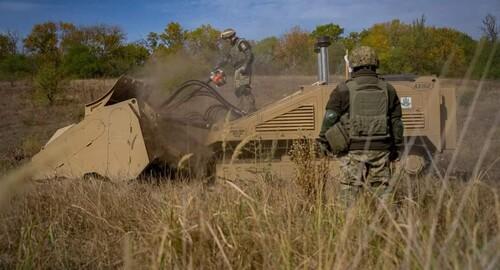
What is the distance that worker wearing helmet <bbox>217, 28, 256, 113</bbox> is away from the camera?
8539 millimetres

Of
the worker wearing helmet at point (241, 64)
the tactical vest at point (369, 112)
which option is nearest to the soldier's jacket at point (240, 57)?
the worker wearing helmet at point (241, 64)

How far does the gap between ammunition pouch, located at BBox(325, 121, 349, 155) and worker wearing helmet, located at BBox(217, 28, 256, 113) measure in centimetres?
399

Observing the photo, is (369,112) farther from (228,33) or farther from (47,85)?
(47,85)

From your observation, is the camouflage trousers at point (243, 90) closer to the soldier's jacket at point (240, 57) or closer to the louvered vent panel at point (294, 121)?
the soldier's jacket at point (240, 57)

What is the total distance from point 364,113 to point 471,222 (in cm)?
162

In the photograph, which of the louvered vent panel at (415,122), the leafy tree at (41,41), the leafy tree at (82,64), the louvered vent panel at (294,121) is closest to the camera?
the louvered vent panel at (415,122)

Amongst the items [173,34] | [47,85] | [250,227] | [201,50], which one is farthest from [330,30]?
[250,227]

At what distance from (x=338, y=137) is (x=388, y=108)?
1.56 feet

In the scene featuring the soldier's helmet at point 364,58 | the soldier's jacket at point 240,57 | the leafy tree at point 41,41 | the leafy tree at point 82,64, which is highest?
the leafy tree at point 41,41

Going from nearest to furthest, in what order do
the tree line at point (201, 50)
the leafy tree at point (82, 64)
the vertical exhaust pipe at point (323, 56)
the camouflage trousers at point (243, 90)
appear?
the vertical exhaust pipe at point (323, 56)
the camouflage trousers at point (243, 90)
the tree line at point (201, 50)
the leafy tree at point (82, 64)

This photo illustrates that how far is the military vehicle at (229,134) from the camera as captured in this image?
20.5 feet

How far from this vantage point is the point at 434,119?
20.4ft

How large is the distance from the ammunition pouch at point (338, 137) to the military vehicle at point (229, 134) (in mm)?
1590

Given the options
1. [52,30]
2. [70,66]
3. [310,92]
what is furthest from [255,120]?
[52,30]
